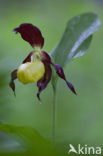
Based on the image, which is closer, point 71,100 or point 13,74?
point 13,74

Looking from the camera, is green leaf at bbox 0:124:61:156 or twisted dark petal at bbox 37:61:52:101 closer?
green leaf at bbox 0:124:61:156

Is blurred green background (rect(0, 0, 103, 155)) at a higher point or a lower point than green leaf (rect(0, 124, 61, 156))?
higher

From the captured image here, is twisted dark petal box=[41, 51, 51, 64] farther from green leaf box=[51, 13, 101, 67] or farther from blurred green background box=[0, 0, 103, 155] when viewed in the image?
blurred green background box=[0, 0, 103, 155]

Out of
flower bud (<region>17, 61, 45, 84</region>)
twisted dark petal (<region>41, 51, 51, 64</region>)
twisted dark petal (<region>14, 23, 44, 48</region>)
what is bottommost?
flower bud (<region>17, 61, 45, 84</region>)

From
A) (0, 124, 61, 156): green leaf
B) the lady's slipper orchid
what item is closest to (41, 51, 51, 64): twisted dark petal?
the lady's slipper orchid

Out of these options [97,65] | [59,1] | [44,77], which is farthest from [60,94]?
[59,1]

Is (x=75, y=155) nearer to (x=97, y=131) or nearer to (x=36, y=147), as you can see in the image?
(x=36, y=147)

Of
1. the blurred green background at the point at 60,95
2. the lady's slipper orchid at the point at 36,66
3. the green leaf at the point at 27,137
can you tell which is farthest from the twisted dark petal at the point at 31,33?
the green leaf at the point at 27,137
